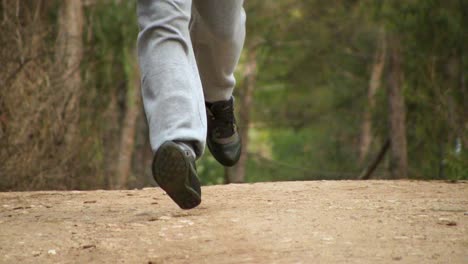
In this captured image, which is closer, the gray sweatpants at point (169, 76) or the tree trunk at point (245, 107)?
the gray sweatpants at point (169, 76)

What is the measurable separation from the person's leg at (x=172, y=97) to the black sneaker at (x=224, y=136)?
3.32 feet

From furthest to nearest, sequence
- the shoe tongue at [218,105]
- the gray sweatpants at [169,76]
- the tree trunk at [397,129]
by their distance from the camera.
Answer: the tree trunk at [397,129] < the shoe tongue at [218,105] < the gray sweatpants at [169,76]

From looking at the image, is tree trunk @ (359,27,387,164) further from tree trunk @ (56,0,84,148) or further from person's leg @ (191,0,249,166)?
person's leg @ (191,0,249,166)

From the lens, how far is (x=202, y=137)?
12.9ft

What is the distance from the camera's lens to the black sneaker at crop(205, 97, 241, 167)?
200 inches

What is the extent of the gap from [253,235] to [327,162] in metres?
13.3

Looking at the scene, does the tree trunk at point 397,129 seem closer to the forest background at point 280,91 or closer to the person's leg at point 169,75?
the forest background at point 280,91

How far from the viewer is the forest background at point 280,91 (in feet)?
28.1

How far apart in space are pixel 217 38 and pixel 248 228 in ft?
3.11

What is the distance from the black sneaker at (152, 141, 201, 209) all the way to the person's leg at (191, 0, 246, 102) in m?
0.77

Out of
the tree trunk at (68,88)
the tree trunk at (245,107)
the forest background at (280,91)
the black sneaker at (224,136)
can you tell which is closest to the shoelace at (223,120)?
the black sneaker at (224,136)

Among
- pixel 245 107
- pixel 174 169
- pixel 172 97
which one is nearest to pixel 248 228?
pixel 174 169

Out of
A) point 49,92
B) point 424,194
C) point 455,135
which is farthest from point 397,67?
point 424,194

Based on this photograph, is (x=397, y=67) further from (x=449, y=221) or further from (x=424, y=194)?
(x=449, y=221)
